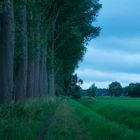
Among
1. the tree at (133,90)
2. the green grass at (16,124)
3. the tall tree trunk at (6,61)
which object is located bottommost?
the green grass at (16,124)

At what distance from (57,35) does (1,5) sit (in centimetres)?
5251

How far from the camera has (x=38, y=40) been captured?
41.3 m

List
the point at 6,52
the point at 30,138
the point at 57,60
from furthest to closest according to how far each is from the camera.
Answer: the point at 57,60, the point at 6,52, the point at 30,138

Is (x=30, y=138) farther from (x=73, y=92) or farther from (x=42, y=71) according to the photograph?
(x=73, y=92)

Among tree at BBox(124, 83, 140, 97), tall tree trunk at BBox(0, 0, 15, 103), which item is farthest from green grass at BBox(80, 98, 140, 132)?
tree at BBox(124, 83, 140, 97)

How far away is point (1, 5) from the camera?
64.1ft

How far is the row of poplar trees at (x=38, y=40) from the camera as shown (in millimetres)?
26391

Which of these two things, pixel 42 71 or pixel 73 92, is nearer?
pixel 42 71

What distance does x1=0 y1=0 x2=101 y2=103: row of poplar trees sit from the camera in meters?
26.4

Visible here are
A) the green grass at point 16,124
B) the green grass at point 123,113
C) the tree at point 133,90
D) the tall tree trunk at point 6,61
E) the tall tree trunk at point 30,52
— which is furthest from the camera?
the tree at point 133,90

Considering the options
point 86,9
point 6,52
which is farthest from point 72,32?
point 6,52

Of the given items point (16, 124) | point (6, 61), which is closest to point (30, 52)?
point (6, 61)

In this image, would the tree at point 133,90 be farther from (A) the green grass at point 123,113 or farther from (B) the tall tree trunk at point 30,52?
(B) the tall tree trunk at point 30,52

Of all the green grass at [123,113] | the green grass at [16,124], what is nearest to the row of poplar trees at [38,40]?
the green grass at [16,124]
